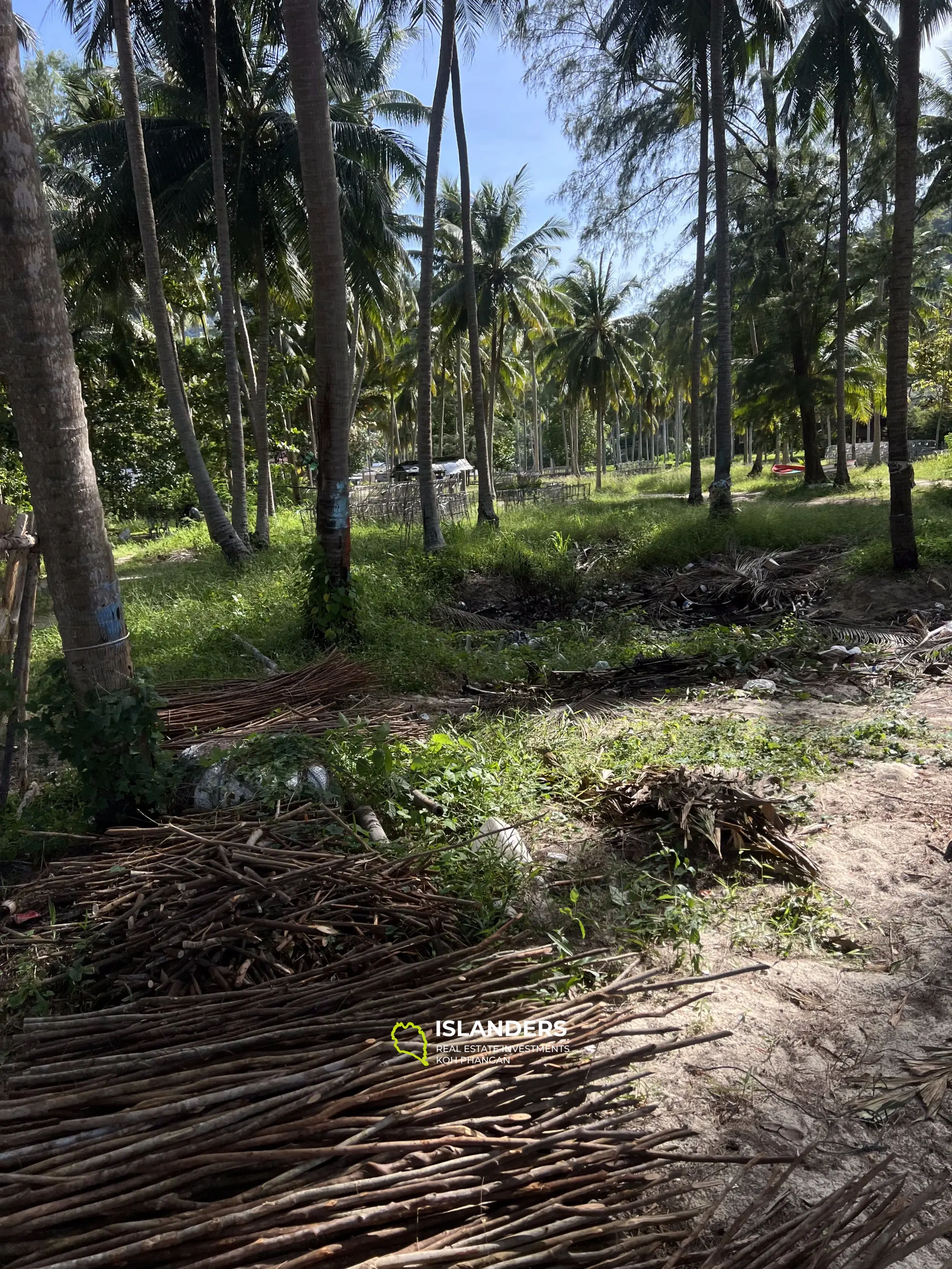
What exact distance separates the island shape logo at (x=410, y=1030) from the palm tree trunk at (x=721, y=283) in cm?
1220

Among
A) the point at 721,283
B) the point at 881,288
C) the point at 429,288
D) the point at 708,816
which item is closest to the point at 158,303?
the point at 429,288

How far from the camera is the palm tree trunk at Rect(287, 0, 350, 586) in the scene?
6500 mm

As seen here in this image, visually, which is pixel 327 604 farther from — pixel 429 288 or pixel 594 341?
pixel 594 341

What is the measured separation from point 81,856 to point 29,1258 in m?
2.19

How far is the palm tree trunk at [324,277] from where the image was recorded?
256 inches

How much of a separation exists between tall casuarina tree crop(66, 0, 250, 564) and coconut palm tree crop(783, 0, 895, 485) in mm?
13452

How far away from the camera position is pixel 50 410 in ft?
12.0

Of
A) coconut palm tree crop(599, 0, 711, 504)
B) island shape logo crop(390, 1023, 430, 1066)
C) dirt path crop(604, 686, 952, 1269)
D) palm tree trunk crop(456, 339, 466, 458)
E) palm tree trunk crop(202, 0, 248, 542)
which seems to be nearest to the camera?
dirt path crop(604, 686, 952, 1269)

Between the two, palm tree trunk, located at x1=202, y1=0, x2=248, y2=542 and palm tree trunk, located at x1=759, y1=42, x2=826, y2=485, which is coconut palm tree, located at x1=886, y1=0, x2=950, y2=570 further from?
palm tree trunk, located at x1=759, y1=42, x2=826, y2=485

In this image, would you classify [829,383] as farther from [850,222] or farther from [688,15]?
[688,15]

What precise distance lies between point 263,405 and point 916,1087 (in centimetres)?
1630

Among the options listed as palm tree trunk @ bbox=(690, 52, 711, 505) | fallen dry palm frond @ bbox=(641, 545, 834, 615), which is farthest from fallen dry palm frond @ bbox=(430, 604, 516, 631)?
palm tree trunk @ bbox=(690, 52, 711, 505)

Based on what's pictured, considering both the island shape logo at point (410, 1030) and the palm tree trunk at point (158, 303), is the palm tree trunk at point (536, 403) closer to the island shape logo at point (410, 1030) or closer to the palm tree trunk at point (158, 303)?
the palm tree trunk at point (158, 303)

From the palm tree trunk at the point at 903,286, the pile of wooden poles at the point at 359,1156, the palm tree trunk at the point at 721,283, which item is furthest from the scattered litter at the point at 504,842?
the palm tree trunk at the point at 721,283
